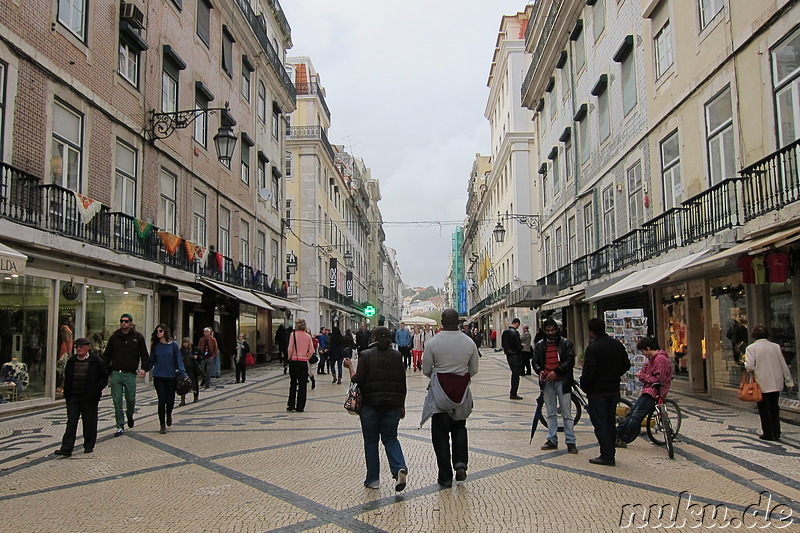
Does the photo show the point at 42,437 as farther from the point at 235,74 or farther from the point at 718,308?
the point at 235,74

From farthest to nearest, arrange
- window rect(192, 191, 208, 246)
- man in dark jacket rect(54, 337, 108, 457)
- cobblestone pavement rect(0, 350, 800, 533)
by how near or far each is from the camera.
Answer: window rect(192, 191, 208, 246) → man in dark jacket rect(54, 337, 108, 457) → cobblestone pavement rect(0, 350, 800, 533)

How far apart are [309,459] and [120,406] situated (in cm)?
344

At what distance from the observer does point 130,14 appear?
50.3 feet

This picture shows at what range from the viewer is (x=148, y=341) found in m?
16.5

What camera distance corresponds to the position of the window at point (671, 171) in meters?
14.4

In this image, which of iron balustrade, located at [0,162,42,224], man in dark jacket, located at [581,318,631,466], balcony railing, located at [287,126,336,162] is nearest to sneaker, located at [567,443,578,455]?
man in dark jacket, located at [581,318,631,466]

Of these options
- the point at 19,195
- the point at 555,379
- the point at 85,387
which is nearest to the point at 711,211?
the point at 555,379

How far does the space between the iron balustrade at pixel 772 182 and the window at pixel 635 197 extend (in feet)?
20.1

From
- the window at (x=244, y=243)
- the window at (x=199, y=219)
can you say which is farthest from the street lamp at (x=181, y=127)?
the window at (x=244, y=243)

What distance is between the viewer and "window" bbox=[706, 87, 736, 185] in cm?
1183

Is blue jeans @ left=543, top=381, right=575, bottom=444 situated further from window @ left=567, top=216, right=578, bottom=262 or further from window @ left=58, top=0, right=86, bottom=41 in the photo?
window @ left=567, top=216, right=578, bottom=262

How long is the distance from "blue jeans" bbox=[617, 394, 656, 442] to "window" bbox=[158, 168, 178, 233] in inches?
550

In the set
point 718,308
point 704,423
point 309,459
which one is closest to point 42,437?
point 309,459

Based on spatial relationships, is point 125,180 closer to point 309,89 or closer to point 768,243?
point 768,243
